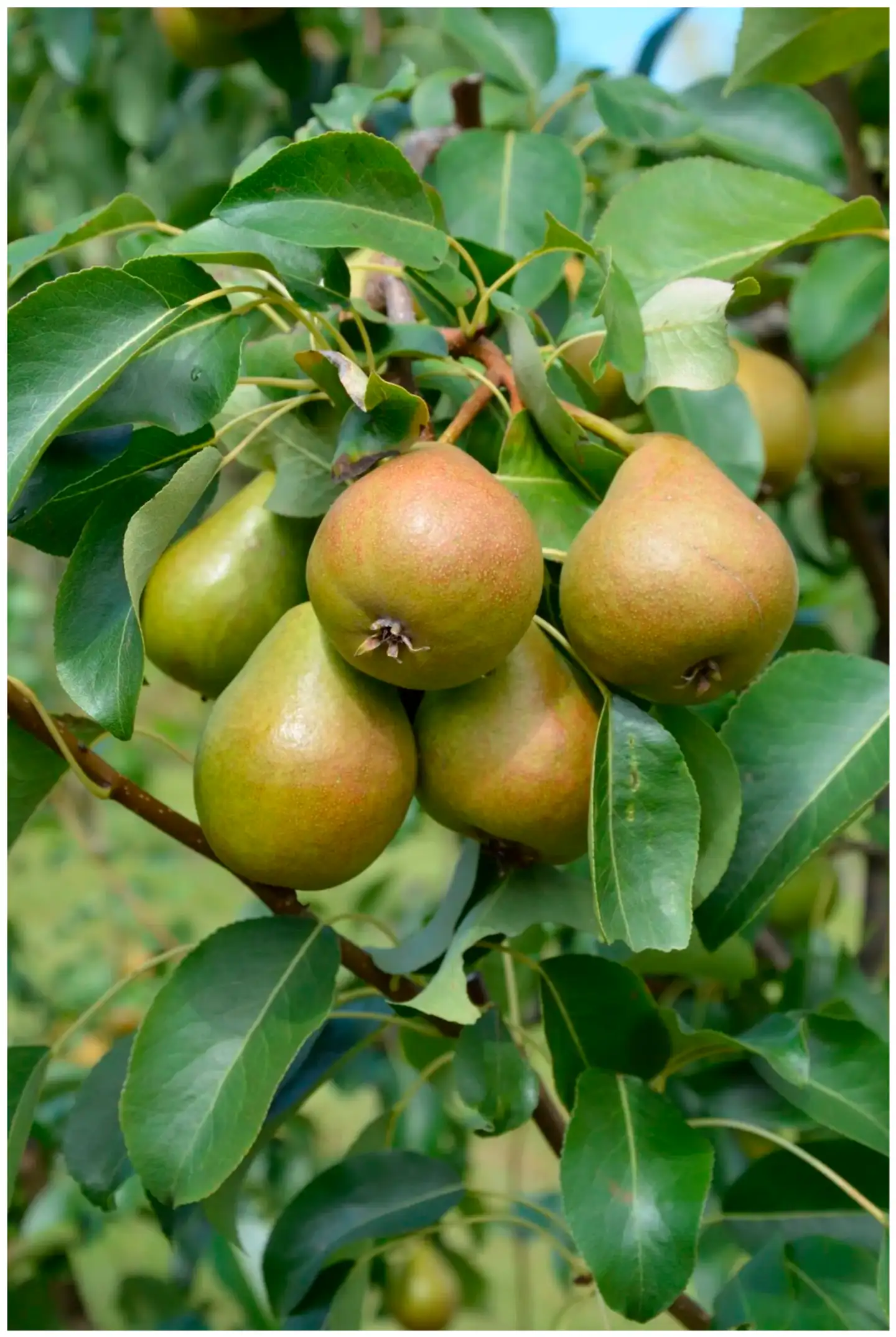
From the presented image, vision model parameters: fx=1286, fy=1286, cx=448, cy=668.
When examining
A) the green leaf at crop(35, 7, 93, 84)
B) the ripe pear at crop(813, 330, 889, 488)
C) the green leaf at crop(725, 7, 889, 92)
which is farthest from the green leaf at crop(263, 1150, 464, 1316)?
the green leaf at crop(35, 7, 93, 84)

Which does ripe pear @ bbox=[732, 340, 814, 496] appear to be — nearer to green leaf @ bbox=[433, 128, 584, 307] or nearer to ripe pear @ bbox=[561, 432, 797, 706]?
green leaf @ bbox=[433, 128, 584, 307]

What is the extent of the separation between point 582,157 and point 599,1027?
82 centimetres

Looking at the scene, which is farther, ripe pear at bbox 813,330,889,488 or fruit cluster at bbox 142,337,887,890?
ripe pear at bbox 813,330,889,488

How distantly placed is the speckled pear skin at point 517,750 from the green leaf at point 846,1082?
0.76ft

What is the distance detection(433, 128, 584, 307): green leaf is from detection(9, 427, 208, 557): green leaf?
0.34m

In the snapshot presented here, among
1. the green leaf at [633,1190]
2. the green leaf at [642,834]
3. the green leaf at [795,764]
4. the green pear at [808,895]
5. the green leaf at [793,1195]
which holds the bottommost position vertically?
the green pear at [808,895]

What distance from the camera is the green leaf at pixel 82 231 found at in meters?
0.71

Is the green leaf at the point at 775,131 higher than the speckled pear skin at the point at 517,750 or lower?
higher

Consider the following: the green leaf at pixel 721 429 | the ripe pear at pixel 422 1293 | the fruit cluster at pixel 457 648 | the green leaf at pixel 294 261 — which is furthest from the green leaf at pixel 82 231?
the ripe pear at pixel 422 1293

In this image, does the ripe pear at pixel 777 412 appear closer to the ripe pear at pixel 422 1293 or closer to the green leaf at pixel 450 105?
the green leaf at pixel 450 105

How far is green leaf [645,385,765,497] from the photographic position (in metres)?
0.82

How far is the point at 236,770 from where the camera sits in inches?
23.8

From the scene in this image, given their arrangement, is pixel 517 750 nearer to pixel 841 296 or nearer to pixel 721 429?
pixel 721 429

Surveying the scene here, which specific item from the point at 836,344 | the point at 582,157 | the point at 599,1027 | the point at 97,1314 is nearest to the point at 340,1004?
the point at 599,1027
